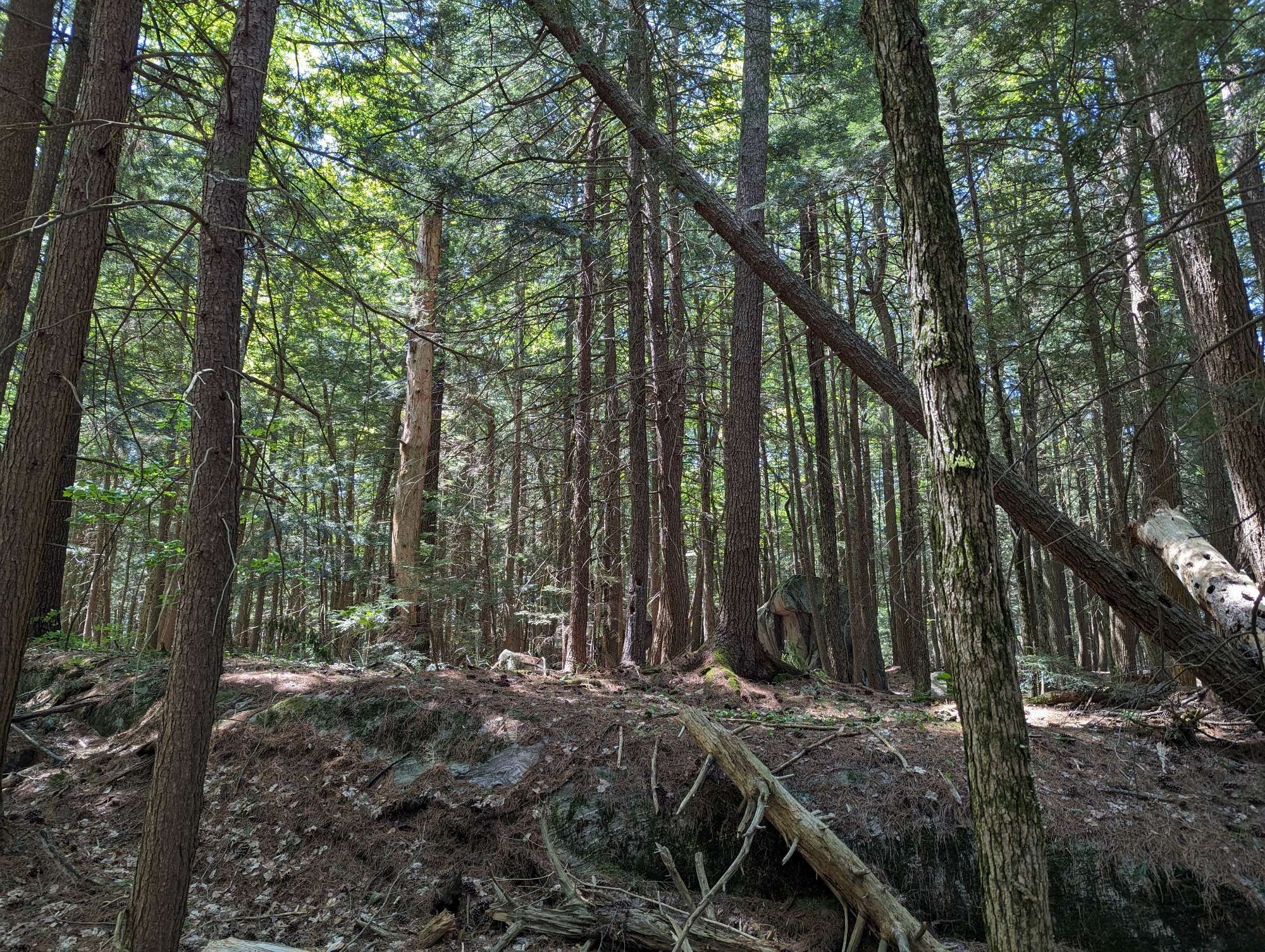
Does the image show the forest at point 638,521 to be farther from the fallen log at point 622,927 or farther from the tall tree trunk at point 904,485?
the tall tree trunk at point 904,485

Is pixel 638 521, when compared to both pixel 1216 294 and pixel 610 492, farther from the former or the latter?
pixel 1216 294

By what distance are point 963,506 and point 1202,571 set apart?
5153mm

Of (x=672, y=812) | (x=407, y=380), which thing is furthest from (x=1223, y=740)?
(x=407, y=380)

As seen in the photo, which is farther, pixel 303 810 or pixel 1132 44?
pixel 303 810

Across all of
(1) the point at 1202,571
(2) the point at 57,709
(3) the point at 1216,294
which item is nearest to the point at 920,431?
(1) the point at 1202,571

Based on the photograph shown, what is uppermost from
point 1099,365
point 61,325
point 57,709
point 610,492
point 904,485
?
point 1099,365

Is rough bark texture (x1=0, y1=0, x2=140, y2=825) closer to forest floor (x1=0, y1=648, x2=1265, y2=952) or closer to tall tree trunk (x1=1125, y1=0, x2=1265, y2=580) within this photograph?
forest floor (x1=0, y1=648, x2=1265, y2=952)

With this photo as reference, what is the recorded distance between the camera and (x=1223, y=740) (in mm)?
6449

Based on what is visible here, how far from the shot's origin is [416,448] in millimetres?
10773

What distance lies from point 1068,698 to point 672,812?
16.0 feet

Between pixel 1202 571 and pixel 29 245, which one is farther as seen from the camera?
pixel 1202 571

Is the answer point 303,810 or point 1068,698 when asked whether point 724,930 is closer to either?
point 303,810

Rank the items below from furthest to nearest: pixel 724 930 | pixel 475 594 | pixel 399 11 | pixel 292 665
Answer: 1. pixel 475 594
2. pixel 292 665
3. pixel 399 11
4. pixel 724 930

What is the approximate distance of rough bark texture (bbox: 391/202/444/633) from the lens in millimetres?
10273
